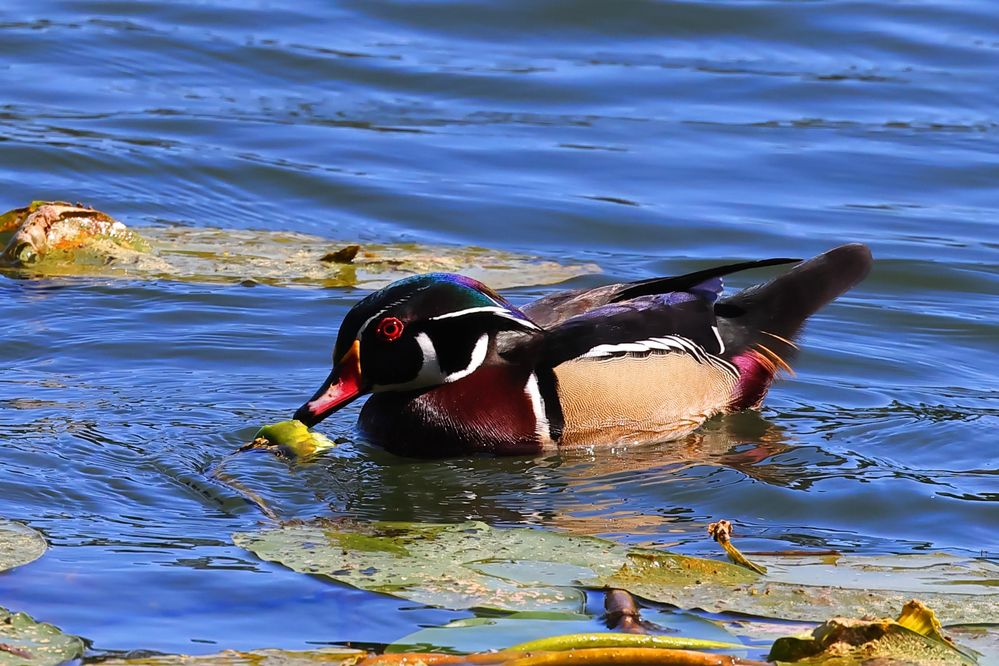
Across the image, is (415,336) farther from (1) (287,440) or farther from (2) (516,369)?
(1) (287,440)

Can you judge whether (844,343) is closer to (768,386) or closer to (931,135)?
(768,386)

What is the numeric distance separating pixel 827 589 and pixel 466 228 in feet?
21.8

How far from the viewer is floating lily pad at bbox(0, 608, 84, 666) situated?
4.28 meters

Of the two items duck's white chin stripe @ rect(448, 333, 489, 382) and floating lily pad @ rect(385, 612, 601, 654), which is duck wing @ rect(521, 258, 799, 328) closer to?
duck's white chin stripe @ rect(448, 333, 489, 382)

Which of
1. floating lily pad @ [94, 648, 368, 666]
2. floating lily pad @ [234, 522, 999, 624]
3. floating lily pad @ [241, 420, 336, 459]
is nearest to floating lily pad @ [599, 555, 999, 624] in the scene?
floating lily pad @ [234, 522, 999, 624]

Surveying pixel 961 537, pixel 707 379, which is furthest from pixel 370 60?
pixel 961 537

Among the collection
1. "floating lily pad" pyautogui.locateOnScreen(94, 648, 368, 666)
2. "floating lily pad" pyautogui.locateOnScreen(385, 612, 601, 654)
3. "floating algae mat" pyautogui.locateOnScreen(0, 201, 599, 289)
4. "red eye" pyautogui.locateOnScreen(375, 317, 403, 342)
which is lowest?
"floating lily pad" pyautogui.locateOnScreen(94, 648, 368, 666)

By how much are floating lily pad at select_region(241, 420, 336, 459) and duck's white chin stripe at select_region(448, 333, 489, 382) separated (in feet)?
2.23

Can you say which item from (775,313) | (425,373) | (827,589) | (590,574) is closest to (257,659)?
(590,574)

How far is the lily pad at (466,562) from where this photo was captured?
16.2 ft

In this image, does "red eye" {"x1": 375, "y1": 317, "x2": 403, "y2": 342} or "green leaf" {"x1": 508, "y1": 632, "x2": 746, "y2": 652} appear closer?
"green leaf" {"x1": 508, "y1": 632, "x2": 746, "y2": 652}

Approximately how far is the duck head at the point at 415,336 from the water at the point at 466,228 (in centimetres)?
33

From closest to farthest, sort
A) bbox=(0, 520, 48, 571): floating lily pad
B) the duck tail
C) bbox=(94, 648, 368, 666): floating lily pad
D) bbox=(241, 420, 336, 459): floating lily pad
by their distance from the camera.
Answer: bbox=(94, 648, 368, 666): floating lily pad
bbox=(0, 520, 48, 571): floating lily pad
bbox=(241, 420, 336, 459): floating lily pad
the duck tail

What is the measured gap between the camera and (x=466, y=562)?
5223 mm
